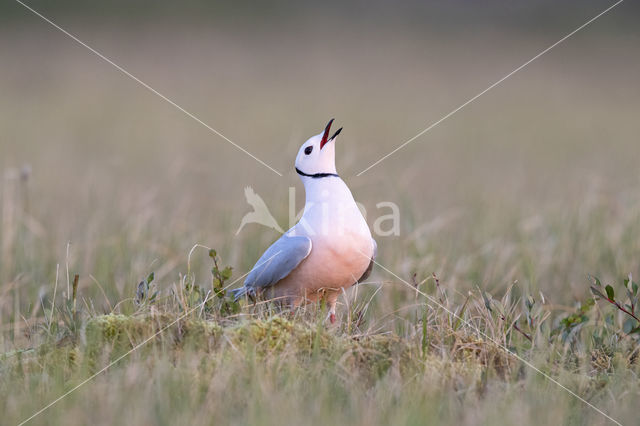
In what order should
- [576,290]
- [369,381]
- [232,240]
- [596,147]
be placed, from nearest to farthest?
[369,381]
[576,290]
[232,240]
[596,147]

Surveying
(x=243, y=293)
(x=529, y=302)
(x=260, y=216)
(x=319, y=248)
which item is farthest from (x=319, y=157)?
(x=260, y=216)

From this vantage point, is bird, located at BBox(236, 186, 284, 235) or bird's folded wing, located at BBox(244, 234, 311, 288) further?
bird, located at BBox(236, 186, 284, 235)

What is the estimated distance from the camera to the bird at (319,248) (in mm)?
4539

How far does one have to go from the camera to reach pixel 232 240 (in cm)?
719

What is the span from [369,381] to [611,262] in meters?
3.78

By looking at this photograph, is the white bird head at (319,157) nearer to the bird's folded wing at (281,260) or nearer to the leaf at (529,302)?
the bird's folded wing at (281,260)

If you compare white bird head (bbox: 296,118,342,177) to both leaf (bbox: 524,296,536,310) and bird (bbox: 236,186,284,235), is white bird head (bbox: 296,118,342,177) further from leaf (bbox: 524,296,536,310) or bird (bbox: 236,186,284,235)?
bird (bbox: 236,186,284,235)

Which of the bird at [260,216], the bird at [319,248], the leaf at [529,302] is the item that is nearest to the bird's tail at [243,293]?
the bird at [319,248]

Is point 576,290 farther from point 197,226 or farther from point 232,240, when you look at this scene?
point 197,226

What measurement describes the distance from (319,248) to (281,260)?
223 millimetres

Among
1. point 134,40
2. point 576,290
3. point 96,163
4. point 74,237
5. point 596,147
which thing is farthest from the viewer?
point 134,40

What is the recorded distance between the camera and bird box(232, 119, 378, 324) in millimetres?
4539

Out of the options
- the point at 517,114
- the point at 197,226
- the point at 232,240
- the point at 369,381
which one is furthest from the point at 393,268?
the point at 517,114

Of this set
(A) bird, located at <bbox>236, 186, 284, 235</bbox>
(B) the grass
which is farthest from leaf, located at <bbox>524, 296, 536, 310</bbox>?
(A) bird, located at <bbox>236, 186, 284, 235</bbox>
